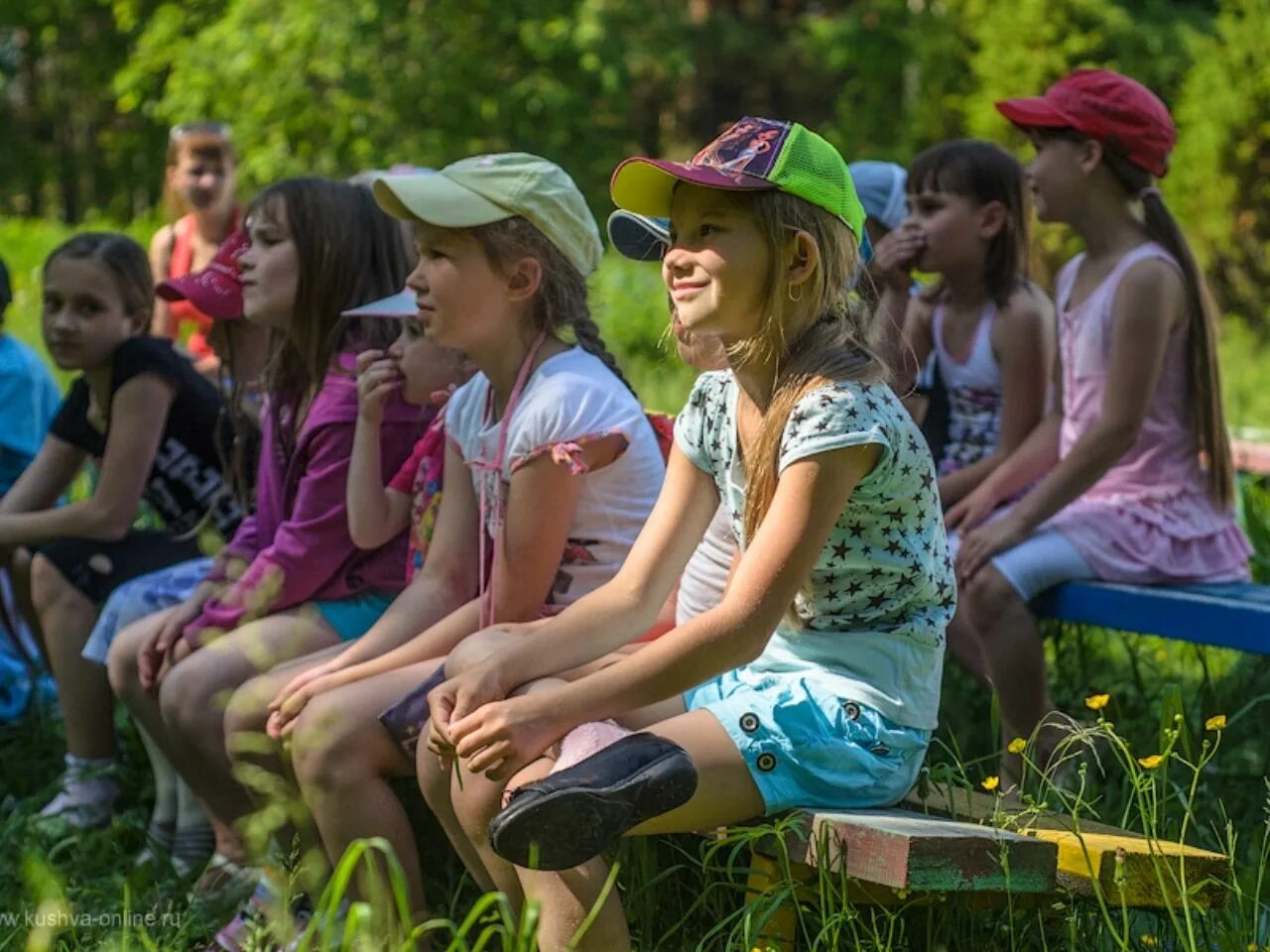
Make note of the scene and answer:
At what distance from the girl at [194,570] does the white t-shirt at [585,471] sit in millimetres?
1030

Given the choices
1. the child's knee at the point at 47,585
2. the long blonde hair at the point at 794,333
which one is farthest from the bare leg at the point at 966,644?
the child's knee at the point at 47,585

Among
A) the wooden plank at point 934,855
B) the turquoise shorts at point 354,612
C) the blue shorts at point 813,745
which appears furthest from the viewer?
the turquoise shorts at point 354,612

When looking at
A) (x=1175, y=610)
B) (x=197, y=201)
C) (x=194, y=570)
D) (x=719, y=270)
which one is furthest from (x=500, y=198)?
(x=197, y=201)

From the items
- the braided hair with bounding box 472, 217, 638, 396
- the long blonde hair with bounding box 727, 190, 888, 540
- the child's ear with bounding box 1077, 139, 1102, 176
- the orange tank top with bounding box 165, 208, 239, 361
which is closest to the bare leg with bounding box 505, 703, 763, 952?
the long blonde hair with bounding box 727, 190, 888, 540

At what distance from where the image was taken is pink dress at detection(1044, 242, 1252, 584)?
4.21 meters

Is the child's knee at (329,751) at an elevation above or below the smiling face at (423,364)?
below

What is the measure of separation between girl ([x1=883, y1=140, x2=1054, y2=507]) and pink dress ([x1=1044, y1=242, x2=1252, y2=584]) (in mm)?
135

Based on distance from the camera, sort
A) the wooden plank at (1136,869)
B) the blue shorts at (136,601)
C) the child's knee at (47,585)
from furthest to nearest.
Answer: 1. the child's knee at (47,585)
2. the blue shorts at (136,601)
3. the wooden plank at (1136,869)

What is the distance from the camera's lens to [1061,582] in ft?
13.6

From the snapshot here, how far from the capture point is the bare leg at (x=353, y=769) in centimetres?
318

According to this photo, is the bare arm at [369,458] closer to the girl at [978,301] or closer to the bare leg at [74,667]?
the bare leg at [74,667]

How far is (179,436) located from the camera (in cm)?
458

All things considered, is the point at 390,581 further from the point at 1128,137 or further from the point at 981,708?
the point at 1128,137

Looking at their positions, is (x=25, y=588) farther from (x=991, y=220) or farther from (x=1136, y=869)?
(x=1136, y=869)
